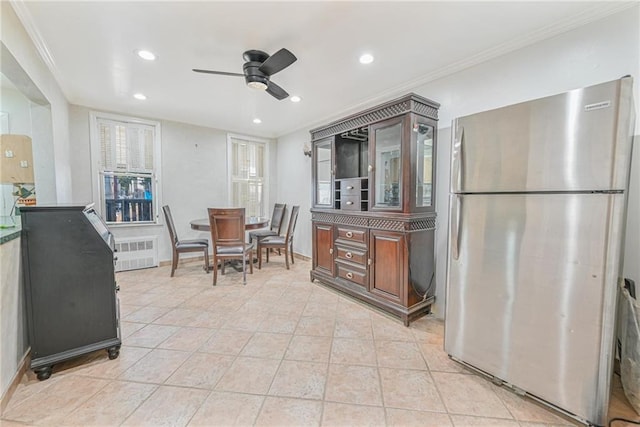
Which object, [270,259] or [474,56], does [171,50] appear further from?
[270,259]

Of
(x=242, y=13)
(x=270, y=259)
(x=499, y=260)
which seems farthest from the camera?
(x=270, y=259)

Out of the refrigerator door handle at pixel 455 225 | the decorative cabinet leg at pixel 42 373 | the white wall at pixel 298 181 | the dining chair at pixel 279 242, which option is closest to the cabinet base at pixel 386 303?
the refrigerator door handle at pixel 455 225

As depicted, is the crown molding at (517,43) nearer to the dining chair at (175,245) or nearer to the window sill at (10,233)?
the dining chair at (175,245)

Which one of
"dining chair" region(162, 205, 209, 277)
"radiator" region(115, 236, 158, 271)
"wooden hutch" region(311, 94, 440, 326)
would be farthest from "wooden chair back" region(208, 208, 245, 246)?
"radiator" region(115, 236, 158, 271)

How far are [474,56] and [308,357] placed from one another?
9.81 feet

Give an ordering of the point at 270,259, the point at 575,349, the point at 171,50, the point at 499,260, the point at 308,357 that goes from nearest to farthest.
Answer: the point at 575,349 < the point at 499,260 < the point at 308,357 < the point at 171,50 < the point at 270,259

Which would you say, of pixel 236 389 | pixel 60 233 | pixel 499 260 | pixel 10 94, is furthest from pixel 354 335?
pixel 10 94

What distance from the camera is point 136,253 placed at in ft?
13.8

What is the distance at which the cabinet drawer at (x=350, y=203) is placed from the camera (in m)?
3.01

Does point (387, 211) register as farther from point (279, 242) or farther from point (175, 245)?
point (175, 245)

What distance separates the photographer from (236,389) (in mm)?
1624

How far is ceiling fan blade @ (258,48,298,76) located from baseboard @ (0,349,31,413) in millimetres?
2742

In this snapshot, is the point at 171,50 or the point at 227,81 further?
the point at 227,81

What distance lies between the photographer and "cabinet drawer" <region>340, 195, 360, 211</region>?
9.88ft
